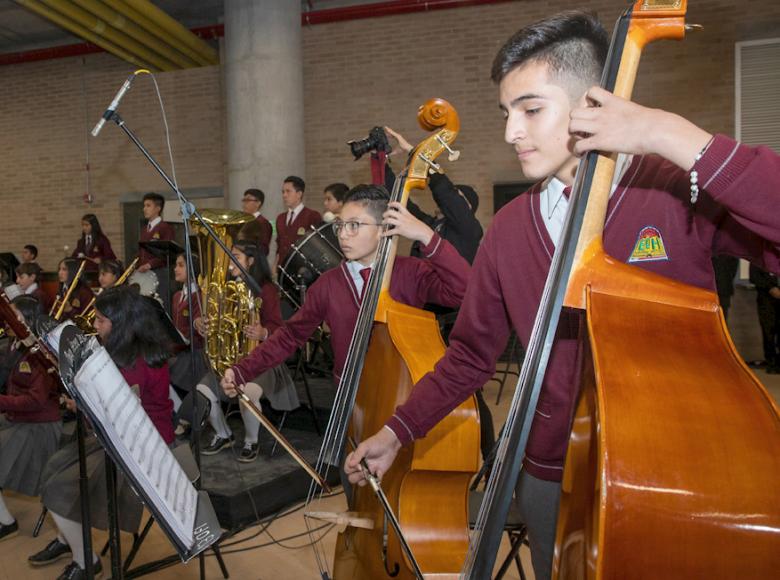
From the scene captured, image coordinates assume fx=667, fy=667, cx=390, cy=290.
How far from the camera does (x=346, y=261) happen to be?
117 inches

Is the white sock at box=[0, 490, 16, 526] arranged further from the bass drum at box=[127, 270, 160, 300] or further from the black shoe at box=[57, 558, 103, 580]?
the bass drum at box=[127, 270, 160, 300]

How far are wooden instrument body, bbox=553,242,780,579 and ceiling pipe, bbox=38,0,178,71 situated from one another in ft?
27.8

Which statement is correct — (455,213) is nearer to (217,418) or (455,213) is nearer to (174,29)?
(217,418)

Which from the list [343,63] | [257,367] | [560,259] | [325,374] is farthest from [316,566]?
[343,63]

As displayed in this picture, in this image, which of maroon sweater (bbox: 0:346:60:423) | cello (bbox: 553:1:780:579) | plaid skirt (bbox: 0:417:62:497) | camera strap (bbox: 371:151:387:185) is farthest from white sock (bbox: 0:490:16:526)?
cello (bbox: 553:1:780:579)

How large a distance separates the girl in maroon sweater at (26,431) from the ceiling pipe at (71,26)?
558 centimetres

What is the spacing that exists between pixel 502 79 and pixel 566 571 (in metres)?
0.91

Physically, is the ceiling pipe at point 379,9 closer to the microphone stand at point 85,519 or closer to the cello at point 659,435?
the microphone stand at point 85,519

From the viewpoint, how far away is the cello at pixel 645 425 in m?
0.78

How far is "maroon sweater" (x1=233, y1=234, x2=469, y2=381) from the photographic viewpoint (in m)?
2.66

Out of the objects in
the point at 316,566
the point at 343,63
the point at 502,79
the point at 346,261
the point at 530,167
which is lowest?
the point at 316,566

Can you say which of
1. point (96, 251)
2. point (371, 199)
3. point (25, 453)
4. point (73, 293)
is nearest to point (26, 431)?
point (25, 453)

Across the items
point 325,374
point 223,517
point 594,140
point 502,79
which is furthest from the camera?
point 325,374

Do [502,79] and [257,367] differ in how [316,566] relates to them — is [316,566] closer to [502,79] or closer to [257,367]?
[257,367]
